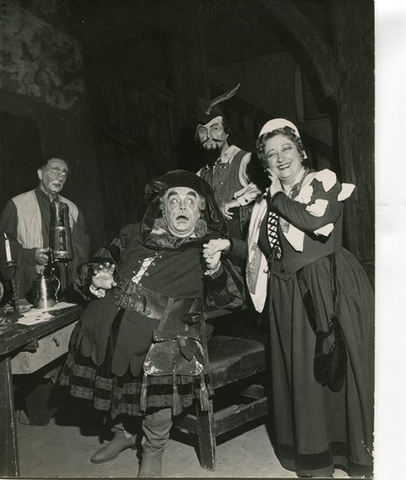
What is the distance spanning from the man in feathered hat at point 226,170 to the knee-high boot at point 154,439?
1.11 m

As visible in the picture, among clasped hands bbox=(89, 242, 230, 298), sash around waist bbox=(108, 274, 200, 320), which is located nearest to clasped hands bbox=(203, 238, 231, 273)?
clasped hands bbox=(89, 242, 230, 298)

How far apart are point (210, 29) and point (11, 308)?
9.75 feet

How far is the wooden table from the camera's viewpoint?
2.04 meters

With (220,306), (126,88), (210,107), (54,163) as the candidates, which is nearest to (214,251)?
(220,306)

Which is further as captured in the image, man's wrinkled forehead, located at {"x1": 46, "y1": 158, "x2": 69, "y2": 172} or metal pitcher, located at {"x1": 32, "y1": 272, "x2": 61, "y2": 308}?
man's wrinkled forehead, located at {"x1": 46, "y1": 158, "x2": 69, "y2": 172}

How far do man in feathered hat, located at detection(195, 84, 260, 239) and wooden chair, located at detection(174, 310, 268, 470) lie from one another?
2.10 ft

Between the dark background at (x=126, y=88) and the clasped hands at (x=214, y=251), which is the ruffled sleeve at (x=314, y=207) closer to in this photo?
the clasped hands at (x=214, y=251)

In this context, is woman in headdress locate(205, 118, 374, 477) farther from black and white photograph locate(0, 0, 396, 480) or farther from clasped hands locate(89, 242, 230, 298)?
clasped hands locate(89, 242, 230, 298)

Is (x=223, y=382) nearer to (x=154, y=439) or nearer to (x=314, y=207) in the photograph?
(x=154, y=439)

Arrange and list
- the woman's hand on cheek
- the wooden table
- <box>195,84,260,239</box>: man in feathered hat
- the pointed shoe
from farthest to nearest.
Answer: <box>195,84,260,239</box>: man in feathered hat, the pointed shoe, the woman's hand on cheek, the wooden table

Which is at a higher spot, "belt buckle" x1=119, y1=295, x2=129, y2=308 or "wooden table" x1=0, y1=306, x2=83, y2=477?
"belt buckle" x1=119, y1=295, x2=129, y2=308

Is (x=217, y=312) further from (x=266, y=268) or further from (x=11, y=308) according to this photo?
(x=11, y=308)

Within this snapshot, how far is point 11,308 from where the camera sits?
8.55ft

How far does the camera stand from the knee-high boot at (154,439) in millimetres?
2275
